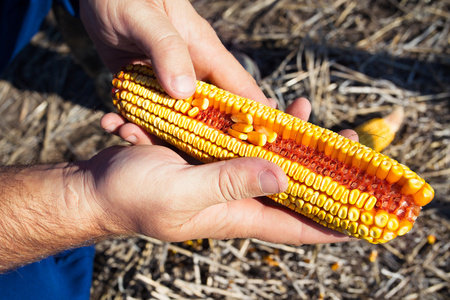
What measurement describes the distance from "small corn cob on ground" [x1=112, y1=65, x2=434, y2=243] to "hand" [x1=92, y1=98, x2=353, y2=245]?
251mm

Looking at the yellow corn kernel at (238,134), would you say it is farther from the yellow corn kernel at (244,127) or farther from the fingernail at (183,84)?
Result: the fingernail at (183,84)

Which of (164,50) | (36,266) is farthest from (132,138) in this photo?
(36,266)

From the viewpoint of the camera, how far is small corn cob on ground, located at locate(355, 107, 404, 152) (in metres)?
3.80

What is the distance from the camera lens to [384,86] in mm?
4992

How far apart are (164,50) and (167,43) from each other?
0.08m

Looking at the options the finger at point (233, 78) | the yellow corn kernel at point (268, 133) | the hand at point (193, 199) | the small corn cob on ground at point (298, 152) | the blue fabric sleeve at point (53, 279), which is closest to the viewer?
the small corn cob on ground at point (298, 152)

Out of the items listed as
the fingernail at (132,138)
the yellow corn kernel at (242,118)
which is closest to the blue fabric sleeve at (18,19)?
the fingernail at (132,138)

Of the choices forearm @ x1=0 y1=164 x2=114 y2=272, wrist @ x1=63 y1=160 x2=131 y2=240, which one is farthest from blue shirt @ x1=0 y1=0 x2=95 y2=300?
wrist @ x1=63 y1=160 x2=131 y2=240

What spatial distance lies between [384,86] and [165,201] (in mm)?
3853

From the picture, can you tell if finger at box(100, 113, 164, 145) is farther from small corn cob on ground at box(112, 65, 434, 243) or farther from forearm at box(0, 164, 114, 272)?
forearm at box(0, 164, 114, 272)

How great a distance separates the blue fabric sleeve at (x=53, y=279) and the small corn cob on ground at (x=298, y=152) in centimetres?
143

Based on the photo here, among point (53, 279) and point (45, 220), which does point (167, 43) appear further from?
point (53, 279)

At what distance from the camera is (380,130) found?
4.02 m

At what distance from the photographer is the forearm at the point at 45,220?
2756mm
